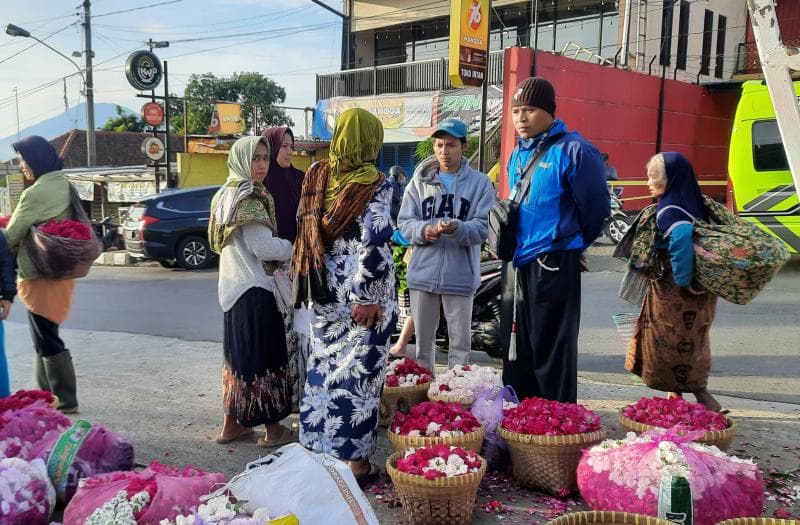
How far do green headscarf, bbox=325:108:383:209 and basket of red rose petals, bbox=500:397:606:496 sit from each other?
1.40m

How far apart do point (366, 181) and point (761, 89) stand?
9.92 meters

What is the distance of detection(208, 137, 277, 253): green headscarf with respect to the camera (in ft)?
12.2

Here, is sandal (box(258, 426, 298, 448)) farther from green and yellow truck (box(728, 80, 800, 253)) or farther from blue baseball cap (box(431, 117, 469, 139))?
green and yellow truck (box(728, 80, 800, 253))

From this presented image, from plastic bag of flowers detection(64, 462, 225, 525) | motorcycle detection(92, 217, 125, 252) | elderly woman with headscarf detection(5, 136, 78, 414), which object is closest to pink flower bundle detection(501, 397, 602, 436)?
plastic bag of flowers detection(64, 462, 225, 525)

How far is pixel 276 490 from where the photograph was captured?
2404mm

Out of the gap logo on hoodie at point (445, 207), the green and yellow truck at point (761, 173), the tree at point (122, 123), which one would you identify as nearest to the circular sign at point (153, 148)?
the green and yellow truck at point (761, 173)

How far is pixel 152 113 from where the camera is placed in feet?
65.9

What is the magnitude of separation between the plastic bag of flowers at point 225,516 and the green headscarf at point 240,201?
1693mm

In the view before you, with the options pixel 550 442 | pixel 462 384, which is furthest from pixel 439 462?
pixel 462 384

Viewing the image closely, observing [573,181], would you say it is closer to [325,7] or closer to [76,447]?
[76,447]

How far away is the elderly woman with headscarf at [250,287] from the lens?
375 centimetres

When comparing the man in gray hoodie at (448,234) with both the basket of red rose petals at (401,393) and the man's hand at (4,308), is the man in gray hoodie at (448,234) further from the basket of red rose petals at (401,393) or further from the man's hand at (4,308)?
the man's hand at (4,308)

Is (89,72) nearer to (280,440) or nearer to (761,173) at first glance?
(761,173)

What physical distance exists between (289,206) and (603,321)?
16.5ft
